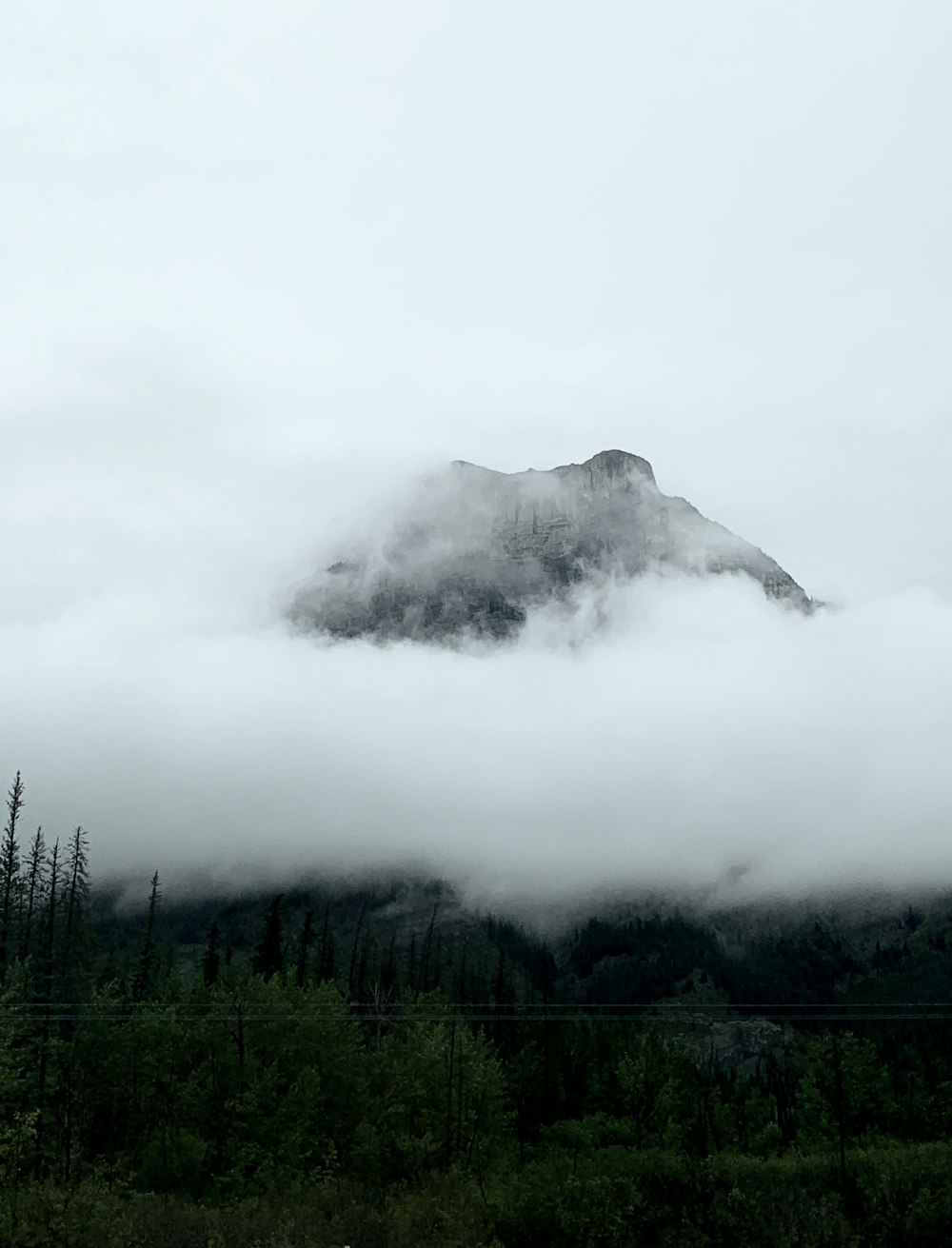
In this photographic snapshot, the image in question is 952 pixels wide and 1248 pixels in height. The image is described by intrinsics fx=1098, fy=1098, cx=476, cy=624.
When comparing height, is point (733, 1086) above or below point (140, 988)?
below

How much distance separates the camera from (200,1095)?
242ft

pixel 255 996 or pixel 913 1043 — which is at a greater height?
pixel 255 996

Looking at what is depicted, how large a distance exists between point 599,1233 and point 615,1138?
3778cm

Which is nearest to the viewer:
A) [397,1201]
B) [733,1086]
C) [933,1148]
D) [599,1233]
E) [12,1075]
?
[599,1233]

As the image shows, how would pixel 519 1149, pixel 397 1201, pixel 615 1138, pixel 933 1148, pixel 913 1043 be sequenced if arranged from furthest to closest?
1. pixel 913 1043
2. pixel 615 1138
3. pixel 519 1149
4. pixel 933 1148
5. pixel 397 1201

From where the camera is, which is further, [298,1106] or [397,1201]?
[298,1106]

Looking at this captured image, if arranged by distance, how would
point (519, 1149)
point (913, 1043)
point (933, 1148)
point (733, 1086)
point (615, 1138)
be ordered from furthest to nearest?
point (913, 1043)
point (733, 1086)
point (615, 1138)
point (519, 1149)
point (933, 1148)

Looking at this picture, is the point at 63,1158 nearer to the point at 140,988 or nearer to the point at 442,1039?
the point at 442,1039

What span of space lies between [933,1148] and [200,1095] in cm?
4790

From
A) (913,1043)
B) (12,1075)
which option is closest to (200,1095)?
(12,1075)

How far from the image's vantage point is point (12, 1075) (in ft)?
213

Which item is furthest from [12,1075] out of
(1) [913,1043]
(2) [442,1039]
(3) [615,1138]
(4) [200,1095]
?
(1) [913,1043]

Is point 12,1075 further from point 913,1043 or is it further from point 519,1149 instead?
point 913,1043

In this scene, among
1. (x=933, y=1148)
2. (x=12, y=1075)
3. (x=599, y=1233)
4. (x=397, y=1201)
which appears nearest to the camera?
(x=599, y=1233)
